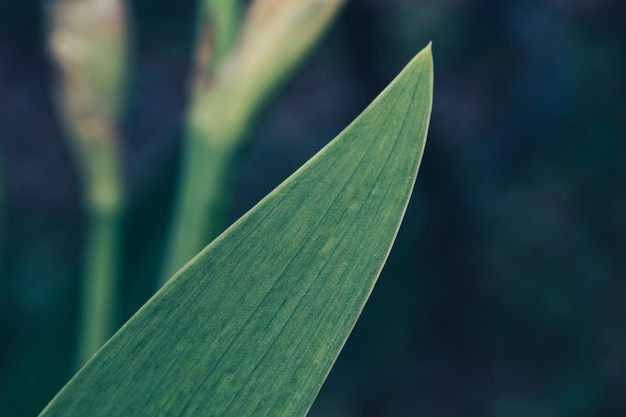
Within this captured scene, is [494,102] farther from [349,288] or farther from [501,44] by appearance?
[349,288]

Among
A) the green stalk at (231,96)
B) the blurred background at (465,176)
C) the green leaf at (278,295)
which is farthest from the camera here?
the blurred background at (465,176)

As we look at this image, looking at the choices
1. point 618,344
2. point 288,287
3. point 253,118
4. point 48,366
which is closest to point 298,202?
point 288,287

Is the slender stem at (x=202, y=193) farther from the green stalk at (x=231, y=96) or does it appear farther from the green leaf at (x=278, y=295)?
the green leaf at (x=278, y=295)

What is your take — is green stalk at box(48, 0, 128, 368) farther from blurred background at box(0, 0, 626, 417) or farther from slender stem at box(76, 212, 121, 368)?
blurred background at box(0, 0, 626, 417)

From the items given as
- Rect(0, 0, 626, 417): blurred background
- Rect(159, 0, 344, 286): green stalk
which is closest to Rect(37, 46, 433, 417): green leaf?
Rect(159, 0, 344, 286): green stalk

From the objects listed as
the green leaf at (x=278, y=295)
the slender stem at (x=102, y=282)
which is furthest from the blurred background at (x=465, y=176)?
the green leaf at (x=278, y=295)

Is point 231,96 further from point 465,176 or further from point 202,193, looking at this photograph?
point 465,176

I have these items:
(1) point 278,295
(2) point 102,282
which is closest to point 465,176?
(2) point 102,282
